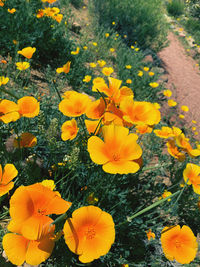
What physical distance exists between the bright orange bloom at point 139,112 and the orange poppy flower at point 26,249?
68 centimetres

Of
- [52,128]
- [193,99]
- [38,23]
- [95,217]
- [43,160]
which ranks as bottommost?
[193,99]

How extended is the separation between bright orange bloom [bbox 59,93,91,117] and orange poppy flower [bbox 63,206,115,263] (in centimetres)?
60

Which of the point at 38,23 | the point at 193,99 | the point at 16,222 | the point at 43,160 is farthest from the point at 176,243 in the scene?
the point at 193,99

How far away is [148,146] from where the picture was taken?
3.44 metres

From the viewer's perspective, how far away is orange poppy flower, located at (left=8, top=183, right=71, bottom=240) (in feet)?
2.79

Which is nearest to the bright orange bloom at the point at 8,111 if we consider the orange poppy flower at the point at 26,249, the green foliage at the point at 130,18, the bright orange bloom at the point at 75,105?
the bright orange bloom at the point at 75,105

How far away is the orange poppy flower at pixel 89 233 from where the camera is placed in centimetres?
94

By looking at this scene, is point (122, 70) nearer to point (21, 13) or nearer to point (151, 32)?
point (21, 13)

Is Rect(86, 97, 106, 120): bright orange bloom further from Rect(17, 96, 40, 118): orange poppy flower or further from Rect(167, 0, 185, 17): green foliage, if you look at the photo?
Rect(167, 0, 185, 17): green foliage

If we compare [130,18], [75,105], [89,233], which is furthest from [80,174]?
[130,18]

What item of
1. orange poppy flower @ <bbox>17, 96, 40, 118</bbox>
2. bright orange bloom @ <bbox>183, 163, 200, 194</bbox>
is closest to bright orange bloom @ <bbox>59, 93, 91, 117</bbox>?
orange poppy flower @ <bbox>17, 96, 40, 118</bbox>

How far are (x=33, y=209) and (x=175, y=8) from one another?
49.4ft

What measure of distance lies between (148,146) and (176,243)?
2.12 metres

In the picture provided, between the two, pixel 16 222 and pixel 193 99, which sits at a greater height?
pixel 16 222
